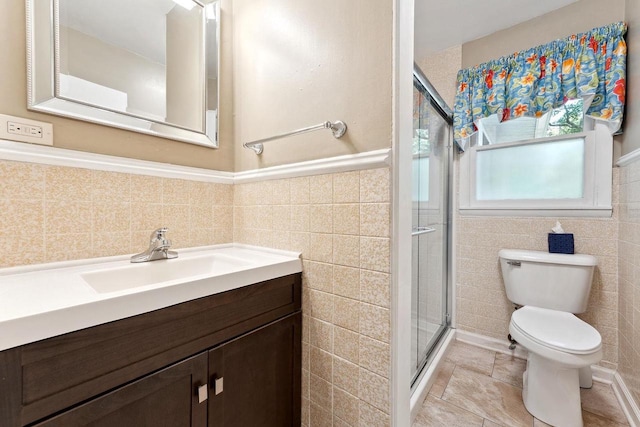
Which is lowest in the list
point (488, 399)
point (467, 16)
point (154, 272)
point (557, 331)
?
point (488, 399)

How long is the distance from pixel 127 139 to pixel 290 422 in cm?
130

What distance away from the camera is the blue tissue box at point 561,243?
1633 mm

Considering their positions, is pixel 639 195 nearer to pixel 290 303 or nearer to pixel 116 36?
pixel 290 303

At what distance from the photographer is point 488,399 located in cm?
145

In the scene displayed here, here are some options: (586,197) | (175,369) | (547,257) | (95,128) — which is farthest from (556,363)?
(95,128)

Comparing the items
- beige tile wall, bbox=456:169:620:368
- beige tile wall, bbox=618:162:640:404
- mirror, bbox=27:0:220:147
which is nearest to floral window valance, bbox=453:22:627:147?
beige tile wall, bbox=618:162:640:404

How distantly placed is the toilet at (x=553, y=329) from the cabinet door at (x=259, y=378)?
1176mm

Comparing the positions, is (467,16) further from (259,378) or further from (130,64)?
(259,378)

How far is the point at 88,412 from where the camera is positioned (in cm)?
57

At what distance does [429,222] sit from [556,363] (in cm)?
91

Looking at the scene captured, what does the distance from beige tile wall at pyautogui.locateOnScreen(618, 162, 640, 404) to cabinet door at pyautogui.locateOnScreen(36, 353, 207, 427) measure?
1.96 m

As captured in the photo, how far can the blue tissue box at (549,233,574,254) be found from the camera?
1633mm

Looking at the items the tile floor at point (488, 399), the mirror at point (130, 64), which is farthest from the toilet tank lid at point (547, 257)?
the mirror at point (130, 64)

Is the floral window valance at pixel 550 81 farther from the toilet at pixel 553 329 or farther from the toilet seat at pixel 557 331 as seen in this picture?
the toilet seat at pixel 557 331
